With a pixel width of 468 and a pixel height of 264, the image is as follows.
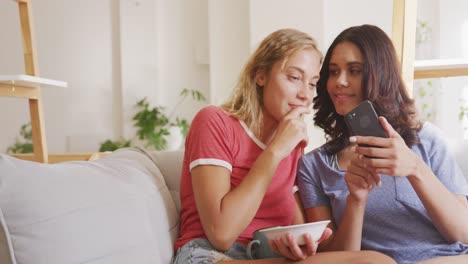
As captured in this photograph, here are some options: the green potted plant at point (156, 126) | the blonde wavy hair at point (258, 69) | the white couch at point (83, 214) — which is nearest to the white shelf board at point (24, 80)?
the white couch at point (83, 214)

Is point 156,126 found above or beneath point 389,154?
beneath

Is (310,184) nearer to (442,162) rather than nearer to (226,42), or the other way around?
(442,162)

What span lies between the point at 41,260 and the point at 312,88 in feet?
2.72

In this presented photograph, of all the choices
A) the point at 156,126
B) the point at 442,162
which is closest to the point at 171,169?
the point at 442,162

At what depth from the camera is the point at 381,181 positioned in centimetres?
157

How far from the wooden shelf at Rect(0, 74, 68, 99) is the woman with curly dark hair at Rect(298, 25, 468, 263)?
1.24m

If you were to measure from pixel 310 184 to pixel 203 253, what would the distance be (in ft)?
1.38

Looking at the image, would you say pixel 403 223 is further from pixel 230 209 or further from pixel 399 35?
pixel 399 35

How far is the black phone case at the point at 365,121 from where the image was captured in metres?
1.34

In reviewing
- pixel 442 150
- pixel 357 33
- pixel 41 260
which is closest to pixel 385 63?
pixel 357 33

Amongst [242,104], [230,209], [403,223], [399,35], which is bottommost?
[403,223]

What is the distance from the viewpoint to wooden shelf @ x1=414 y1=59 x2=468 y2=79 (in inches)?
74.3

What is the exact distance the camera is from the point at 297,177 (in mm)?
1678

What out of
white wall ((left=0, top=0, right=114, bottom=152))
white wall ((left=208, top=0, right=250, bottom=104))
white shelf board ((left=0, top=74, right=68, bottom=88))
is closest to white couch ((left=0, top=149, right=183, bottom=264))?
white shelf board ((left=0, top=74, right=68, bottom=88))
